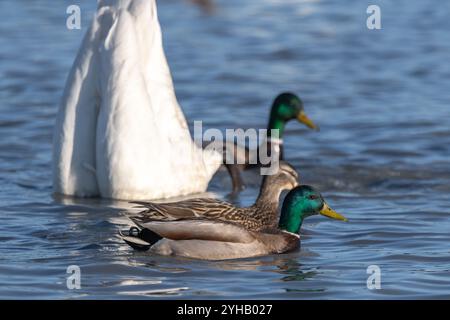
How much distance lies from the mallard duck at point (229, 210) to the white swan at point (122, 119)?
104cm

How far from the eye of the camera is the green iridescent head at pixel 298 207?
920cm

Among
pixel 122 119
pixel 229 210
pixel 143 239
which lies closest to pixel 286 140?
pixel 122 119

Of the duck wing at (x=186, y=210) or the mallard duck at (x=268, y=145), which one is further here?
the mallard duck at (x=268, y=145)

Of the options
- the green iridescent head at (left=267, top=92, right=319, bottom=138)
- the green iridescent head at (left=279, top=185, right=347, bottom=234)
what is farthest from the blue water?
the green iridescent head at (left=267, top=92, right=319, bottom=138)

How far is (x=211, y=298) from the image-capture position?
25.6ft

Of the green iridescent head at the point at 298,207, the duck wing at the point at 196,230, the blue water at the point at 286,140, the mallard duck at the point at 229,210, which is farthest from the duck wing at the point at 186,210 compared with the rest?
the green iridescent head at the point at 298,207

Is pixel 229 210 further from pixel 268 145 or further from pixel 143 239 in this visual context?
pixel 268 145

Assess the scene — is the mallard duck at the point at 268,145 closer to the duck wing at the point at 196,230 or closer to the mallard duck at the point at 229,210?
the mallard duck at the point at 229,210

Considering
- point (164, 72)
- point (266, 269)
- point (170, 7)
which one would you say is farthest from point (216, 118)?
point (170, 7)

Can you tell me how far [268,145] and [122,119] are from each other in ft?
8.10

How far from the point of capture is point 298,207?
9.23 metres

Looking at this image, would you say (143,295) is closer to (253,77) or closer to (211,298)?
(211,298)

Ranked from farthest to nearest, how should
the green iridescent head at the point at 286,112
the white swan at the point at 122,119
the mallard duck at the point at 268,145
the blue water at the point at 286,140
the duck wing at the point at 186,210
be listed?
1. the green iridescent head at the point at 286,112
2. the mallard duck at the point at 268,145
3. the white swan at the point at 122,119
4. the duck wing at the point at 186,210
5. the blue water at the point at 286,140

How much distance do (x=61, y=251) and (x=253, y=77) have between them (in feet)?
29.9
